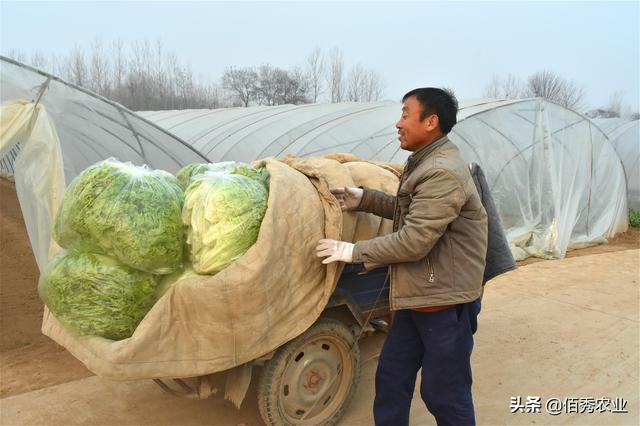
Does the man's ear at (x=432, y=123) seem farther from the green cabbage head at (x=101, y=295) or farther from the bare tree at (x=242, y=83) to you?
the bare tree at (x=242, y=83)

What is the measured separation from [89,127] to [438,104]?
4369 mm

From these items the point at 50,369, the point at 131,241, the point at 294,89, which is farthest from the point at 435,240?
the point at 294,89

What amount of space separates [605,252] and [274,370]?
31.0ft

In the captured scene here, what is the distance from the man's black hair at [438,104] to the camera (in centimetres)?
278

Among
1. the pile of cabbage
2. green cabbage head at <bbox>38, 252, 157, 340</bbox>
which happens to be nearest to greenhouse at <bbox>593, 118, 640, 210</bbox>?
the pile of cabbage

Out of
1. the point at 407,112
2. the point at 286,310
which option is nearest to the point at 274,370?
the point at 286,310

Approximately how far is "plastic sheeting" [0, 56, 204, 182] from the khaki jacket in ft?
12.1

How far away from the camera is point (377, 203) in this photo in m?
3.37

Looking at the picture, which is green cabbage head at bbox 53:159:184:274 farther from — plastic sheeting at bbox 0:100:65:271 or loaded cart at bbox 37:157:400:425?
plastic sheeting at bbox 0:100:65:271

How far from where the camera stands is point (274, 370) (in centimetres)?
312

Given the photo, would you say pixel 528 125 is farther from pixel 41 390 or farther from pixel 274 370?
pixel 41 390

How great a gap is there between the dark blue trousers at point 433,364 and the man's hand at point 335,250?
1.87 ft

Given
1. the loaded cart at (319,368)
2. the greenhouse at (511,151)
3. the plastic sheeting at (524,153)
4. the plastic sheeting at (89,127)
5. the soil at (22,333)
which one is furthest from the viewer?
the plastic sheeting at (524,153)

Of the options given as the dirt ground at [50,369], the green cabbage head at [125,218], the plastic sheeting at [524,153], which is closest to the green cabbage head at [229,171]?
the green cabbage head at [125,218]
